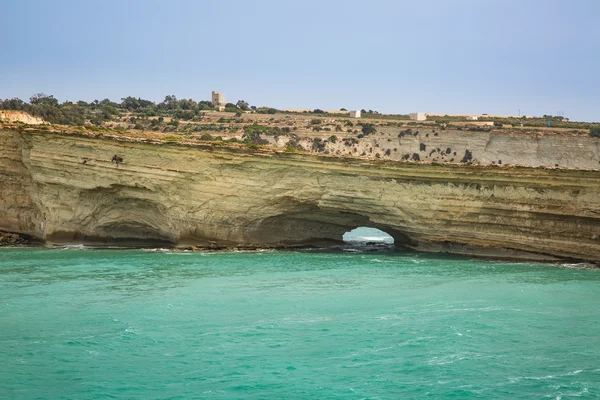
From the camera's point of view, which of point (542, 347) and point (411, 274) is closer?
point (542, 347)

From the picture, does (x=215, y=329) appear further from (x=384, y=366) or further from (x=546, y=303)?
(x=546, y=303)

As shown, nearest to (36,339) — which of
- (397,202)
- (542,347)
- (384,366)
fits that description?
(384,366)

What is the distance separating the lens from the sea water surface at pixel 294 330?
12859mm

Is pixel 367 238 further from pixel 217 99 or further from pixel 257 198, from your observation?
pixel 217 99

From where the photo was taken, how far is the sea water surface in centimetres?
1286

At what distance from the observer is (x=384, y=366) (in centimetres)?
1388

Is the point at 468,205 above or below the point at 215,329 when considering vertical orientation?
above

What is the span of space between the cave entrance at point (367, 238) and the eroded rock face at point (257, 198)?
4.50 meters

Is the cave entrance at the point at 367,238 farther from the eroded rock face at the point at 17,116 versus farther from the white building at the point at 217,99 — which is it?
the white building at the point at 217,99

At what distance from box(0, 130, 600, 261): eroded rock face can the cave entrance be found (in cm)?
450

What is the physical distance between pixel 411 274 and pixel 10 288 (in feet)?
41.1

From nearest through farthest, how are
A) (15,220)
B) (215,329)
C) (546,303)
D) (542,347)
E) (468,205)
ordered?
1. (542,347)
2. (215,329)
3. (546,303)
4. (468,205)
5. (15,220)

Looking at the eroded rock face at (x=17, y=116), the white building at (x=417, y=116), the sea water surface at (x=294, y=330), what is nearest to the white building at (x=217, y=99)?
the white building at (x=417, y=116)

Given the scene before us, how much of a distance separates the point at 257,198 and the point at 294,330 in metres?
12.2
